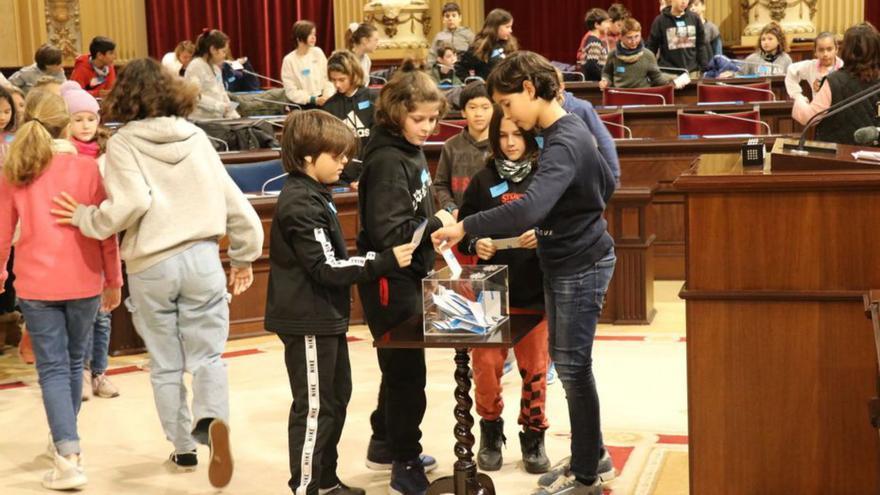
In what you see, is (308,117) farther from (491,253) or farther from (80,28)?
(80,28)

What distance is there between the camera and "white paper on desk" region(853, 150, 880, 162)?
334cm

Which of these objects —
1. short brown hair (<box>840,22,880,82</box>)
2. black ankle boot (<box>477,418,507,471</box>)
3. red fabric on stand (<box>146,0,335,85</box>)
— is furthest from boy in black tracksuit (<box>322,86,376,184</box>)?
red fabric on stand (<box>146,0,335,85</box>)

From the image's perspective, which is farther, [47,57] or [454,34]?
[454,34]

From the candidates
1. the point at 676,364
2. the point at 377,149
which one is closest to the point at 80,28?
the point at 676,364

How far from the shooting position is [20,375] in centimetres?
628

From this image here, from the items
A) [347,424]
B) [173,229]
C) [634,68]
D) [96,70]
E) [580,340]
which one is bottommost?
[347,424]

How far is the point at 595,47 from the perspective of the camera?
13.1 m

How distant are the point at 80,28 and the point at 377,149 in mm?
13636

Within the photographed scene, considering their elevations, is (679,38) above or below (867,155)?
above

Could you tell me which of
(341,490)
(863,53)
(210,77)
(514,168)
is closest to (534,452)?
(341,490)

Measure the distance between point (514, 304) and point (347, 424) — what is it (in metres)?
1.05

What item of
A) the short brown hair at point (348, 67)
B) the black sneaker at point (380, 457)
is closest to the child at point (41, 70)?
the short brown hair at point (348, 67)

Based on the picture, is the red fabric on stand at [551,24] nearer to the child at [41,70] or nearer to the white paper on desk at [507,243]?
the child at [41,70]

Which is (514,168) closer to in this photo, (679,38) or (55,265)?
(55,265)
